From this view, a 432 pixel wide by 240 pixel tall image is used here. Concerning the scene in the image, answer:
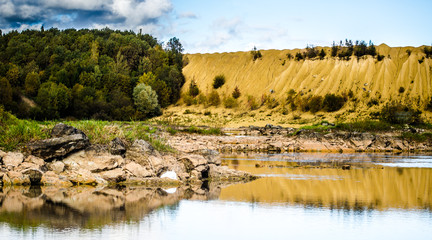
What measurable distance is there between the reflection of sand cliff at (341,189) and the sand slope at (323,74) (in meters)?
40.8

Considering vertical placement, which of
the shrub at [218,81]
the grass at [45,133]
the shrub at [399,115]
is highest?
the shrub at [218,81]

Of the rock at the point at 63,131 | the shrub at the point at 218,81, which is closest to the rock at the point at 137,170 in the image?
the rock at the point at 63,131

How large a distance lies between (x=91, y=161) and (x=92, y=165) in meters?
0.17

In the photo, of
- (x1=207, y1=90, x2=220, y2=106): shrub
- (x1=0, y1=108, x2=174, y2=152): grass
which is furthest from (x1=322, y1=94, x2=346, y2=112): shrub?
(x1=0, y1=108, x2=174, y2=152): grass

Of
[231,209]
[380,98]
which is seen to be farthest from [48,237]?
[380,98]

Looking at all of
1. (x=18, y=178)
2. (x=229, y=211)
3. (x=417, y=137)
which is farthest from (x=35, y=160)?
(x=417, y=137)

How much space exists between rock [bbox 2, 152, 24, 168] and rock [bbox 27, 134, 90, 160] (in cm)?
52

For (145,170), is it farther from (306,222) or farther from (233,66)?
(233,66)

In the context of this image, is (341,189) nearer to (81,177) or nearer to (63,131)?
(81,177)

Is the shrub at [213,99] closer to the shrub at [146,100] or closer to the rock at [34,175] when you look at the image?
the shrub at [146,100]

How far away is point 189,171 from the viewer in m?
20.2

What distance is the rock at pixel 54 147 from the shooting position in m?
18.1

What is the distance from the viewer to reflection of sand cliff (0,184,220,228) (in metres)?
11.8

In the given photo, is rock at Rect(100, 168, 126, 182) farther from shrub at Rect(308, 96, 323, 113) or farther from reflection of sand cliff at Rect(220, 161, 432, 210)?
shrub at Rect(308, 96, 323, 113)
